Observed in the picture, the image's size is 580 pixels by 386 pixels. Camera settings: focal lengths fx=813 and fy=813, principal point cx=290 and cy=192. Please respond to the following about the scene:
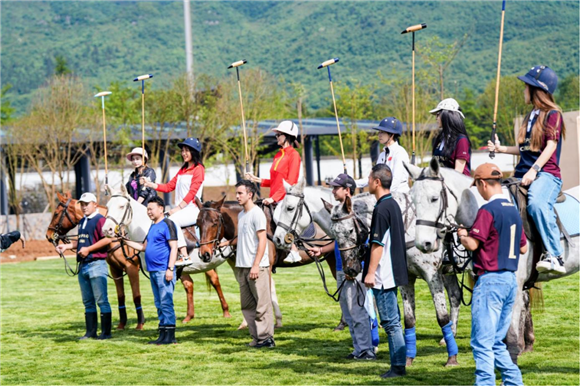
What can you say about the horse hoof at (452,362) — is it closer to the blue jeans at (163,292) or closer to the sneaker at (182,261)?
the blue jeans at (163,292)

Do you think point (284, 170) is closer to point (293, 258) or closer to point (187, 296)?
→ point (293, 258)

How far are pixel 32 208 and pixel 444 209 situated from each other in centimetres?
4048

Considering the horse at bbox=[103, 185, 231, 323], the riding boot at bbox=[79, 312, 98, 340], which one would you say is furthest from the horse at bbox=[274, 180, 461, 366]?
the riding boot at bbox=[79, 312, 98, 340]

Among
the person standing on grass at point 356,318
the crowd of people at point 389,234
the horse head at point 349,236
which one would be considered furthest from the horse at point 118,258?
the horse head at point 349,236

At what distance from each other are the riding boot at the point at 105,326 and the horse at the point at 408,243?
3.62 metres

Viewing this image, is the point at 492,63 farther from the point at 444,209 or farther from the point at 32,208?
the point at 444,209

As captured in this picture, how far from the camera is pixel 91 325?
41.9ft

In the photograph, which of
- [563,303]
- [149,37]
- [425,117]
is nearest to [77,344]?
[563,303]

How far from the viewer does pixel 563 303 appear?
14.5 meters

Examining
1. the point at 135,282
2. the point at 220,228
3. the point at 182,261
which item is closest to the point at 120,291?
the point at 135,282

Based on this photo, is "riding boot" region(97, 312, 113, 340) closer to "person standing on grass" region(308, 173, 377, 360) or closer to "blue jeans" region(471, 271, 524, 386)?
"person standing on grass" region(308, 173, 377, 360)

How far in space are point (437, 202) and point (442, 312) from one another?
168cm

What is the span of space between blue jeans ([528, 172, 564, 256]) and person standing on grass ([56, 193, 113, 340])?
6.49 m

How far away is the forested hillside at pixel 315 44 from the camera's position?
126m
